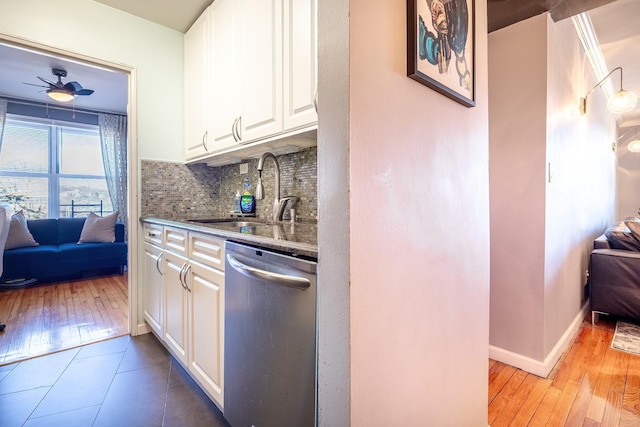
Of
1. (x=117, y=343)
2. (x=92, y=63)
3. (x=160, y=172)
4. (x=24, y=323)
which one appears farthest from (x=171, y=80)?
(x=24, y=323)

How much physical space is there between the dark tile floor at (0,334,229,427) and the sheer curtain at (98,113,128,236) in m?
3.29

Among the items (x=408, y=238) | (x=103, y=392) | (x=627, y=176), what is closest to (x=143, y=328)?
(x=103, y=392)

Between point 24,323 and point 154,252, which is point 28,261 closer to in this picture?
point 24,323

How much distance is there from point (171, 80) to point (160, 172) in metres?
0.78

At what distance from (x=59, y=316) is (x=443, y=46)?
3.53 m

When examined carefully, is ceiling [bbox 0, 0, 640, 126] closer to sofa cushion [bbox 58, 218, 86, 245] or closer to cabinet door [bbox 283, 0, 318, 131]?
cabinet door [bbox 283, 0, 318, 131]

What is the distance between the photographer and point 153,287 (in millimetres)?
2088

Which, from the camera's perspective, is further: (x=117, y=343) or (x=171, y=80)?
(x=171, y=80)

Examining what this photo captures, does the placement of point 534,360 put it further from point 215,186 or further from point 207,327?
point 215,186

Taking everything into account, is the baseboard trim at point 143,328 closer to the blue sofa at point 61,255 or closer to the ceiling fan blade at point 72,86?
the blue sofa at point 61,255

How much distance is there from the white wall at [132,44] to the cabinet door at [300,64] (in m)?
1.49

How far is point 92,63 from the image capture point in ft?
6.99

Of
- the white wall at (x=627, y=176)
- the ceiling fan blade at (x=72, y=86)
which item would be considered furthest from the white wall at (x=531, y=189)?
the white wall at (x=627, y=176)

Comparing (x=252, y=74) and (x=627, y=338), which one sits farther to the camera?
(x=627, y=338)
